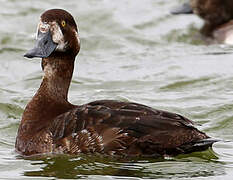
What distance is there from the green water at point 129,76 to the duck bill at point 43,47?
0.90m

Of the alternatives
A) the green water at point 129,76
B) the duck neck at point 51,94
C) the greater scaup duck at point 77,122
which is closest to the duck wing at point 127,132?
the greater scaup duck at point 77,122

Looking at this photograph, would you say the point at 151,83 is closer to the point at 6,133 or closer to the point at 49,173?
the point at 6,133

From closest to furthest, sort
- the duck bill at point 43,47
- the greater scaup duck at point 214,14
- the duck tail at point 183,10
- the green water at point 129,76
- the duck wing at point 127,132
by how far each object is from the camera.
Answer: the duck wing at point 127,132, the green water at point 129,76, the duck bill at point 43,47, the greater scaup duck at point 214,14, the duck tail at point 183,10

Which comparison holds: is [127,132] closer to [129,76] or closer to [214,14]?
[129,76]

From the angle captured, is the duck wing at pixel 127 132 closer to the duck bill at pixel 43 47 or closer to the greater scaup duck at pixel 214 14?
the duck bill at pixel 43 47

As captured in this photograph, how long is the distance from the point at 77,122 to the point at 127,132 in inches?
18.8

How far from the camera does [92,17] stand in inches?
589

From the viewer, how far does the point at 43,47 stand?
276 inches

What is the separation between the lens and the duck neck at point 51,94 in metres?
7.12

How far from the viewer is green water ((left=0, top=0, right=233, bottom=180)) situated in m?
6.62

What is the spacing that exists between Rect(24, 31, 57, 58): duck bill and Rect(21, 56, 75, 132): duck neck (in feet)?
0.68

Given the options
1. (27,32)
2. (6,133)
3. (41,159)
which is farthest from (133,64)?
(41,159)

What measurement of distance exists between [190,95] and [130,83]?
1049mm

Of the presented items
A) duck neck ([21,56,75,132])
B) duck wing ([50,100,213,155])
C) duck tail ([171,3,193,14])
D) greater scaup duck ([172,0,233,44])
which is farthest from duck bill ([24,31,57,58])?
duck tail ([171,3,193,14])
